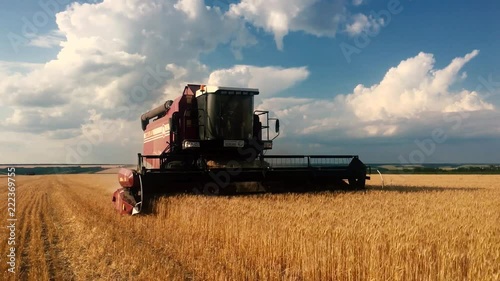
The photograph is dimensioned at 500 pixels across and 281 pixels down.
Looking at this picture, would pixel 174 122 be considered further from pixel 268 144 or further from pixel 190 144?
pixel 268 144

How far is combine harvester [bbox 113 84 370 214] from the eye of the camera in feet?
39.4

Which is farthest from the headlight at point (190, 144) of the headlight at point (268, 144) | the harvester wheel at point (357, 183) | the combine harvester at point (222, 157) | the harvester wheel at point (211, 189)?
the harvester wheel at point (357, 183)

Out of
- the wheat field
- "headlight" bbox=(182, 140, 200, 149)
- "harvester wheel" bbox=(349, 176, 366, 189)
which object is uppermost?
"headlight" bbox=(182, 140, 200, 149)

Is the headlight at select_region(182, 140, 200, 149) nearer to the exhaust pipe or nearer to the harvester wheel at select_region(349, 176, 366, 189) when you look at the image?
the exhaust pipe

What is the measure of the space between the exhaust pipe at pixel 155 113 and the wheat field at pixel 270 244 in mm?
5118

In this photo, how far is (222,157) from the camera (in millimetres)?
13500

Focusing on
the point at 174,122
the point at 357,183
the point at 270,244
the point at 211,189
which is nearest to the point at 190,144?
the point at 174,122

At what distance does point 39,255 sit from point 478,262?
7.10m

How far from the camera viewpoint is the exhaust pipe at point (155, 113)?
14837 millimetres

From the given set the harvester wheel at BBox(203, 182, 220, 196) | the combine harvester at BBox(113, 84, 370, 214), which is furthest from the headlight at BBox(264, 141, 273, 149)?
the harvester wheel at BBox(203, 182, 220, 196)

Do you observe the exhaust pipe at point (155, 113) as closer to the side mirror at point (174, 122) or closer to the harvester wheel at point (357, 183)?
the side mirror at point (174, 122)

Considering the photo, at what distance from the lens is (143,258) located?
6.68 metres

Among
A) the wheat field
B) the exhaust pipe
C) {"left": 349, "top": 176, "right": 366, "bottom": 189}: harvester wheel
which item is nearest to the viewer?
the wheat field

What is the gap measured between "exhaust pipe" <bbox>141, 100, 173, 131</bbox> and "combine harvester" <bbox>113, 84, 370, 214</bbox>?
68 centimetres
